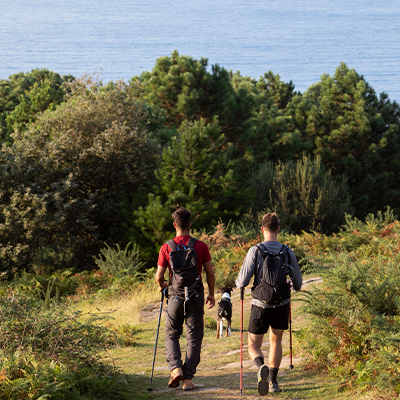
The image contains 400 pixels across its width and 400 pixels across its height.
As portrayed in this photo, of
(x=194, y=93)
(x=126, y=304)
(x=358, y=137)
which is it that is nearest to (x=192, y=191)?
(x=126, y=304)

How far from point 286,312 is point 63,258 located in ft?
42.0

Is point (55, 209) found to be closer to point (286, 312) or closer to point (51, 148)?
point (51, 148)

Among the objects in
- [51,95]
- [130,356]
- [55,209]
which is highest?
[51,95]

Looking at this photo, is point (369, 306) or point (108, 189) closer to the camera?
point (369, 306)

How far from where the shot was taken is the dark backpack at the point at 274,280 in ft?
16.7

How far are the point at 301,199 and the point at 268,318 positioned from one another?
71.5 feet

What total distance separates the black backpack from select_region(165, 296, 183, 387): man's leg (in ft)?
0.56

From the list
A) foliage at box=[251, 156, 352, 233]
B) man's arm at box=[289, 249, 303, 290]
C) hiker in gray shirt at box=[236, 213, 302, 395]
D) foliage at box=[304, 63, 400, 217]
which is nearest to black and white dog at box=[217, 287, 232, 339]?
hiker in gray shirt at box=[236, 213, 302, 395]

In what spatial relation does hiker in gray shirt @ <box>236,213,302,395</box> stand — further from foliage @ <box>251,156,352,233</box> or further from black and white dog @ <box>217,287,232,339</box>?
foliage @ <box>251,156,352,233</box>

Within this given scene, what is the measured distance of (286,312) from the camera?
207 inches

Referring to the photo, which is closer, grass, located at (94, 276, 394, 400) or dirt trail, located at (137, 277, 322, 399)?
grass, located at (94, 276, 394, 400)

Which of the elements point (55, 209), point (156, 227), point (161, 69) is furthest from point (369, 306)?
point (161, 69)

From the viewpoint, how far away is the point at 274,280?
16.7 ft

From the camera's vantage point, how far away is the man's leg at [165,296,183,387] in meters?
5.27
